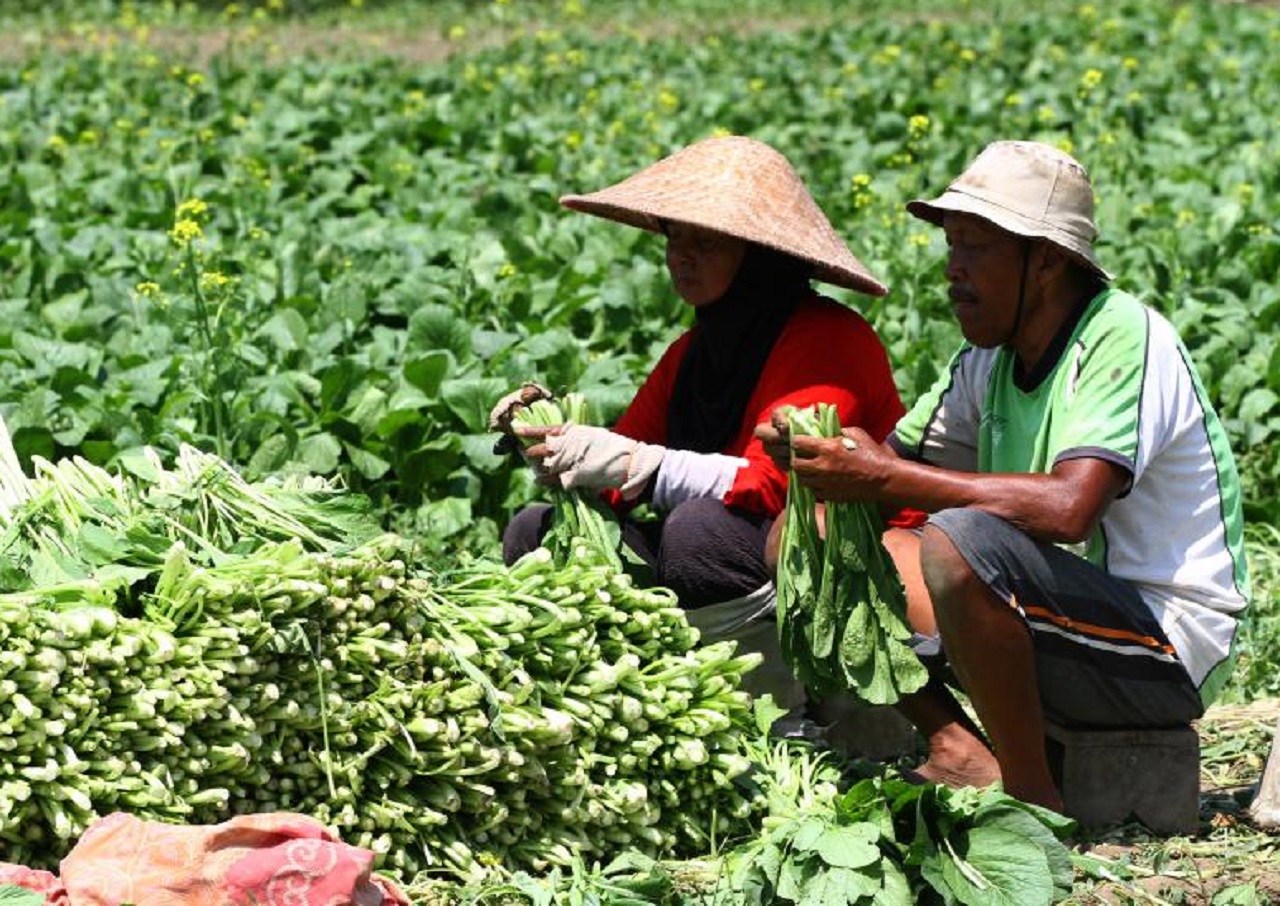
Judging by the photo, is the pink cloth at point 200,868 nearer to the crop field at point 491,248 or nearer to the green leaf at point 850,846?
the crop field at point 491,248

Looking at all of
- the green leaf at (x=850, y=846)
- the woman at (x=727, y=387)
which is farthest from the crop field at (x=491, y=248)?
the woman at (x=727, y=387)

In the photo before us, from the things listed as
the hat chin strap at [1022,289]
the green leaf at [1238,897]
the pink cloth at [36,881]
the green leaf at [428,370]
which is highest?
the hat chin strap at [1022,289]

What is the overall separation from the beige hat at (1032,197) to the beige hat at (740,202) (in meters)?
0.50

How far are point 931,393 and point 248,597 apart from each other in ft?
5.32

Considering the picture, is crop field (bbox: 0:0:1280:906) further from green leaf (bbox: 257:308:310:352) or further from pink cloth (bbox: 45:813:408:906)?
pink cloth (bbox: 45:813:408:906)

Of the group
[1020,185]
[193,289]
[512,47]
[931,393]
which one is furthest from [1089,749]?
[512,47]

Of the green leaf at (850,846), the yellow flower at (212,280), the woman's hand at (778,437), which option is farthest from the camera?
the yellow flower at (212,280)

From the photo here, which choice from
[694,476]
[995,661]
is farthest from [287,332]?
[995,661]

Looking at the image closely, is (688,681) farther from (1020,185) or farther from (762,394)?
(1020,185)

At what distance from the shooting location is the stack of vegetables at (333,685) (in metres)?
3.39

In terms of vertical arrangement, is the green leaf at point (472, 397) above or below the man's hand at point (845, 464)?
below

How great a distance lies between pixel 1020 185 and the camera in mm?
4090

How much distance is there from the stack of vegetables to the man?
47cm

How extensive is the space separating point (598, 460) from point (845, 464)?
0.66 meters
